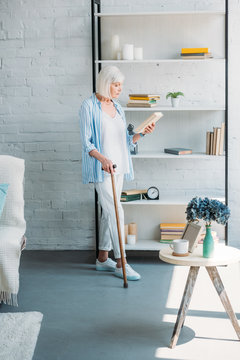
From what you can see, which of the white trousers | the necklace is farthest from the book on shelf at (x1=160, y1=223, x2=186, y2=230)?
the necklace

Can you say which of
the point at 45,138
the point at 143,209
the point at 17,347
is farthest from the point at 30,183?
the point at 17,347

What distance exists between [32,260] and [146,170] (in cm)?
130

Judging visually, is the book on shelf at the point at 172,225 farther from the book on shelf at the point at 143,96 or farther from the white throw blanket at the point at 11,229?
the white throw blanket at the point at 11,229

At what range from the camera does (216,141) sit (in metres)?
4.63

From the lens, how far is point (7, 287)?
341 centimetres

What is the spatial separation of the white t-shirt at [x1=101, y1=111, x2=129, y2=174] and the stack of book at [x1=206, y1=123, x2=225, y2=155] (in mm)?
756

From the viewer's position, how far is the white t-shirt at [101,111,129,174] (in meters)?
4.29

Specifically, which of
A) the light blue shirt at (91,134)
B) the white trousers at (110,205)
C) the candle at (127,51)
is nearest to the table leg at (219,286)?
the white trousers at (110,205)

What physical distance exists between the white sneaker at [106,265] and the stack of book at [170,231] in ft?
1.91

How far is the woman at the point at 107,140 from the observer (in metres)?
4.21

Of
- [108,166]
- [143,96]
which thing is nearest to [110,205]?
[108,166]

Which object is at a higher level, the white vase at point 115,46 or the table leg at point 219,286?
the white vase at point 115,46

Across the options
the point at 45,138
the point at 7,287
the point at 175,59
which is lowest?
the point at 7,287

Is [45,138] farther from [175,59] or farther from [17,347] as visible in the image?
[17,347]
